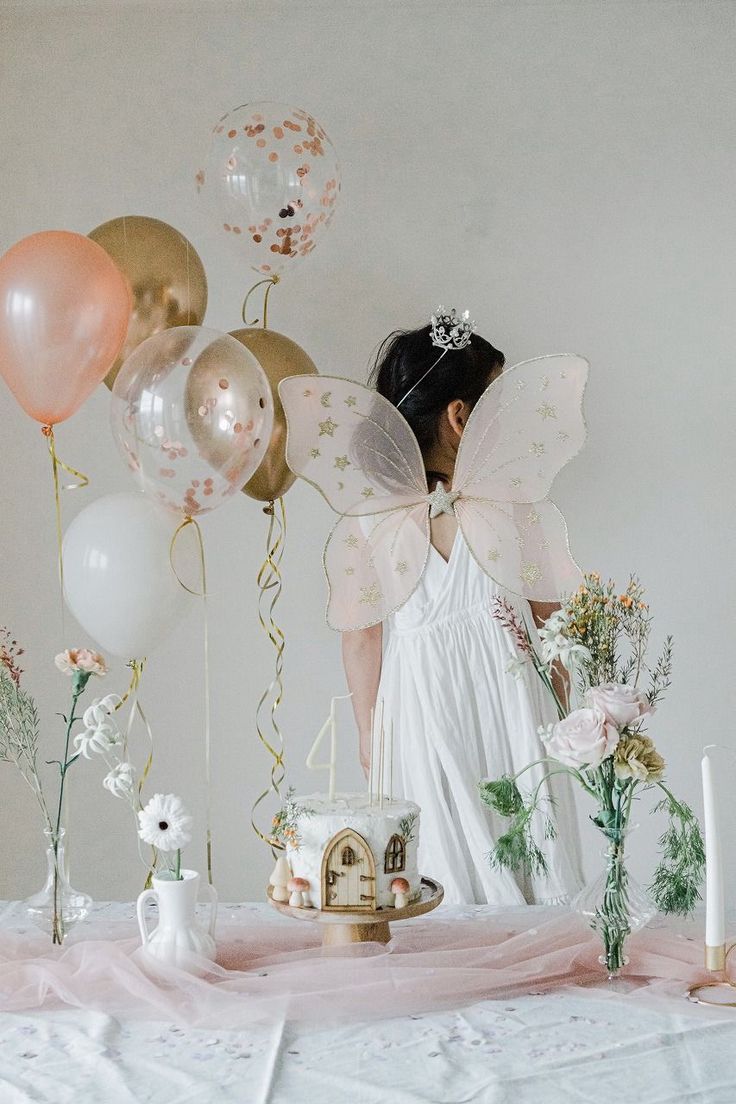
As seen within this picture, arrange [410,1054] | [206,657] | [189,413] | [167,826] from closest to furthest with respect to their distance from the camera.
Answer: [410,1054]
[167,826]
[189,413]
[206,657]

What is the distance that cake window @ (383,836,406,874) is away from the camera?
149cm

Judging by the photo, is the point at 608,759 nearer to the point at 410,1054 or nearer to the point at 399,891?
the point at 399,891

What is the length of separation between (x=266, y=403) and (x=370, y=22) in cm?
129

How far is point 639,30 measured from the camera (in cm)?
260

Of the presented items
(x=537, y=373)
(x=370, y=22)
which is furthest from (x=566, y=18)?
(x=537, y=373)

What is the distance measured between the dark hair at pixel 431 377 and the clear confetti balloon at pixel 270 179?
34 centimetres

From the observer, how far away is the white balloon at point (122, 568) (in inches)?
72.2

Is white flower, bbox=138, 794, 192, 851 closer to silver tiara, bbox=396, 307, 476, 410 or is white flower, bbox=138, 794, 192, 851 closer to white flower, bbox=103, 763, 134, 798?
white flower, bbox=103, 763, 134, 798

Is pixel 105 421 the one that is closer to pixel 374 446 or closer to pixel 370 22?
pixel 374 446

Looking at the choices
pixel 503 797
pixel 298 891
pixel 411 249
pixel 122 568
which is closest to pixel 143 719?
pixel 122 568

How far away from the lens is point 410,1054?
49.1 inches

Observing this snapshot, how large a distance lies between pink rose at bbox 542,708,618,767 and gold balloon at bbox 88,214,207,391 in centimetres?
110

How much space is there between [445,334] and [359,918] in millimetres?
1200

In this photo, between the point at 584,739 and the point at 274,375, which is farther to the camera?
the point at 274,375
